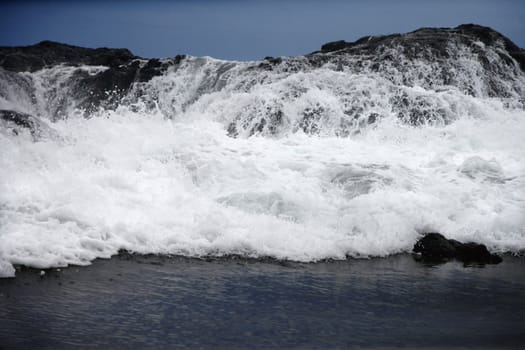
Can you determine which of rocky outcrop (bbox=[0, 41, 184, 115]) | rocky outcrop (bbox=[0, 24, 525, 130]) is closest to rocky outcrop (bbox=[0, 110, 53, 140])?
rocky outcrop (bbox=[0, 24, 525, 130])

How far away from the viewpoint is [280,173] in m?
14.2

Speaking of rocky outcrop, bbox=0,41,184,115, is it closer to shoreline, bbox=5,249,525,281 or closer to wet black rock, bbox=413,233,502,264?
shoreline, bbox=5,249,525,281

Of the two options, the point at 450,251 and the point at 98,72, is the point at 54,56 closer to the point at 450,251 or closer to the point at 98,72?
the point at 98,72

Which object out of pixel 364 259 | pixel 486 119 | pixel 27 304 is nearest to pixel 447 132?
pixel 486 119

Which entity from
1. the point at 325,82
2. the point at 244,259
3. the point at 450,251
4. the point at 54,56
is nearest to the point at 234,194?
the point at 244,259

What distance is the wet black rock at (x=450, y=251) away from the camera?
37.1 feet

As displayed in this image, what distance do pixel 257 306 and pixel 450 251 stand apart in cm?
482

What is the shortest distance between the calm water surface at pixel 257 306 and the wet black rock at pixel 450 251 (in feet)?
2.44

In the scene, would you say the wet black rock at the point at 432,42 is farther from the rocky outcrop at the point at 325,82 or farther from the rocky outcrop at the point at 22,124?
the rocky outcrop at the point at 22,124

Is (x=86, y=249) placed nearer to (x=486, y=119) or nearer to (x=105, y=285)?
(x=105, y=285)

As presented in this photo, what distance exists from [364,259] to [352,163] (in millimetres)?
4400

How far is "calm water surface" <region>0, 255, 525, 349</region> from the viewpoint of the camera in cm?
692

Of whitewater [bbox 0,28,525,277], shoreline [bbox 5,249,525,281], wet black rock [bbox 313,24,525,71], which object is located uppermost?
wet black rock [bbox 313,24,525,71]

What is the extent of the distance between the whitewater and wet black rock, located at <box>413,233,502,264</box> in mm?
341
